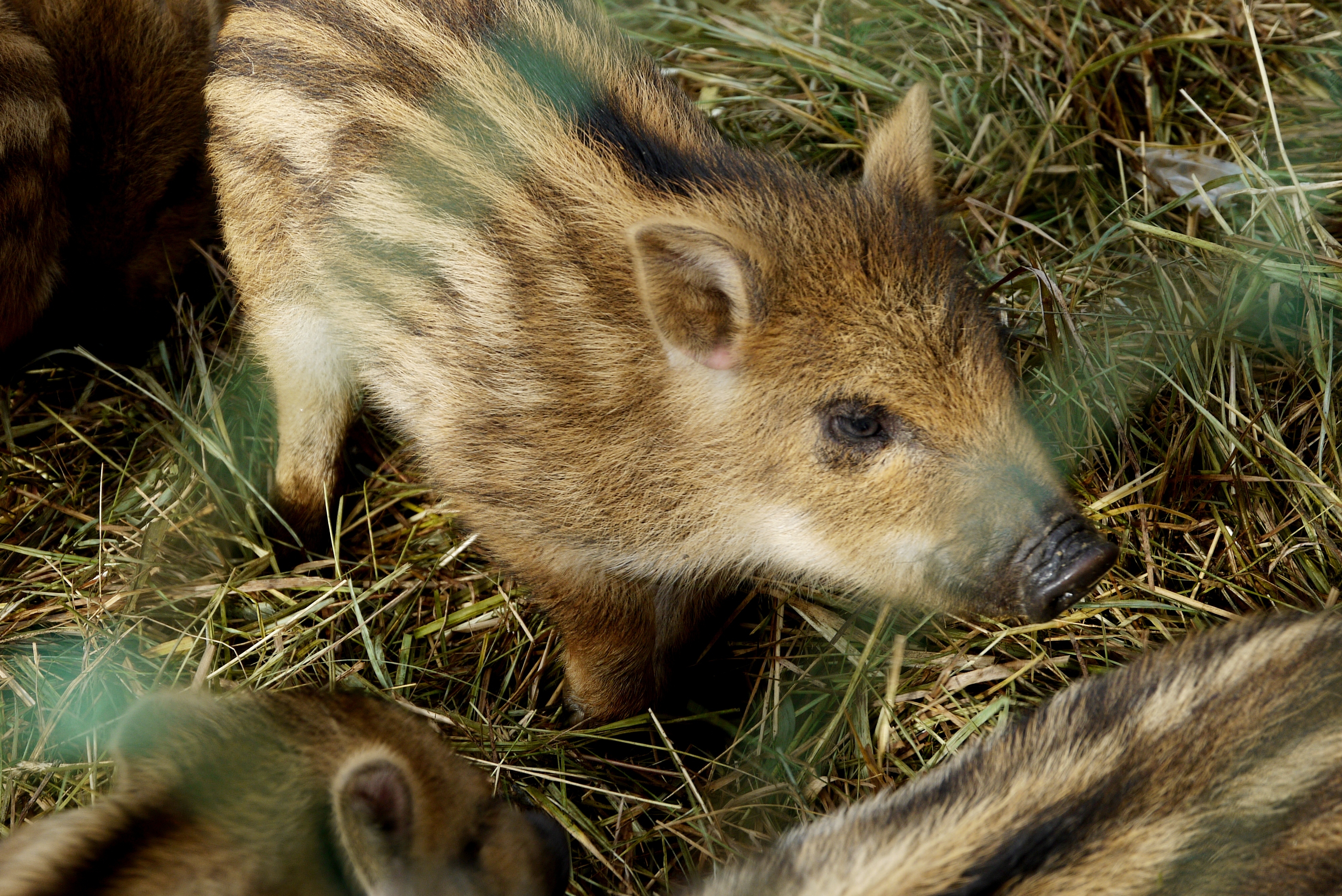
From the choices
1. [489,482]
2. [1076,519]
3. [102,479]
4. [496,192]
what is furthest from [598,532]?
[102,479]

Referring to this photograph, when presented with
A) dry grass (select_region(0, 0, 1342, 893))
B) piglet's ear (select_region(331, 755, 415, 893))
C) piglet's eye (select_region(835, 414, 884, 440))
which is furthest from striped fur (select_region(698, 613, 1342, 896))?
dry grass (select_region(0, 0, 1342, 893))

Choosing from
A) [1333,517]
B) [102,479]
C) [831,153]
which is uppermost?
[831,153]

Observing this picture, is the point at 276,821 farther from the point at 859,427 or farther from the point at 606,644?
the point at 859,427

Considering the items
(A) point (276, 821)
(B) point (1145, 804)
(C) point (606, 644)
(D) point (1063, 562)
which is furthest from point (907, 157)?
(A) point (276, 821)

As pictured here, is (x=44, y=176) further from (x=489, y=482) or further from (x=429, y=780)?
(x=429, y=780)

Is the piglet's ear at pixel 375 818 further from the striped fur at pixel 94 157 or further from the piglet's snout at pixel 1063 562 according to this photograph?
the striped fur at pixel 94 157
